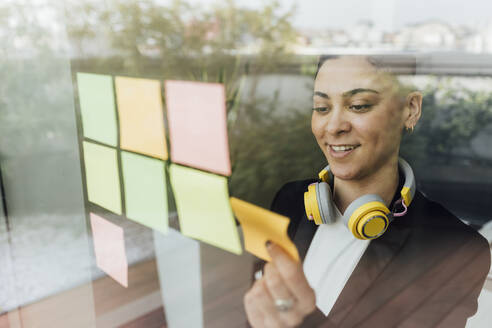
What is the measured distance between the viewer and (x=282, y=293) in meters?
1.25

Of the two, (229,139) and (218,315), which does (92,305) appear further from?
(229,139)

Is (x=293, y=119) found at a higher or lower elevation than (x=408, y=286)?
higher

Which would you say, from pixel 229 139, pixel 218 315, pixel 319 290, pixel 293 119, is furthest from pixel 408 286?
pixel 218 315

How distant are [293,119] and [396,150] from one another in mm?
341

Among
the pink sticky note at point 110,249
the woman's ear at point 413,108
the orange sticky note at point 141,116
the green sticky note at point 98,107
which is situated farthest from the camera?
→ the pink sticky note at point 110,249

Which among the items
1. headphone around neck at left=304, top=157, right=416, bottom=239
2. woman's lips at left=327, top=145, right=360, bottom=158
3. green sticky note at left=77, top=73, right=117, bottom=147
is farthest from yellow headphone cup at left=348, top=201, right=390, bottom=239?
green sticky note at left=77, top=73, right=117, bottom=147

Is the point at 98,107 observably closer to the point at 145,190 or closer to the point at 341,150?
the point at 145,190

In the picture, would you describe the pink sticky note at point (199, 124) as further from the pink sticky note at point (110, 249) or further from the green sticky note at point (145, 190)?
the pink sticky note at point (110, 249)

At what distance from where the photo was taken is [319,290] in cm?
115

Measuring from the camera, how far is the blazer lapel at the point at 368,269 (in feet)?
3.38

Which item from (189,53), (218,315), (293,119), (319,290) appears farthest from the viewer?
(218,315)

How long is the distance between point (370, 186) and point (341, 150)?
0.10 m

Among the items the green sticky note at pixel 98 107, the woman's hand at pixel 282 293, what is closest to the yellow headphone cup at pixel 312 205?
the woman's hand at pixel 282 293

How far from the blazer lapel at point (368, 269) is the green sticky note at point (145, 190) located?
0.73 m
